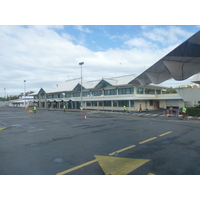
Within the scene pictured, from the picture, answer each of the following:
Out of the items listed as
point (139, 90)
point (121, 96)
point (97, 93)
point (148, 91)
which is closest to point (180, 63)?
point (139, 90)

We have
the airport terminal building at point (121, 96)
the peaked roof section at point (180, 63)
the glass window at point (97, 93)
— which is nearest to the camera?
the peaked roof section at point (180, 63)

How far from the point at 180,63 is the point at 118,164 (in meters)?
5.26

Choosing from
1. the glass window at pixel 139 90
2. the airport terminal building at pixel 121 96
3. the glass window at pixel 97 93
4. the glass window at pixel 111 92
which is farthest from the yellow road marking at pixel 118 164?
the glass window at pixel 97 93

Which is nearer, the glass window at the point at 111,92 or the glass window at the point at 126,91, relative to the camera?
the glass window at the point at 126,91

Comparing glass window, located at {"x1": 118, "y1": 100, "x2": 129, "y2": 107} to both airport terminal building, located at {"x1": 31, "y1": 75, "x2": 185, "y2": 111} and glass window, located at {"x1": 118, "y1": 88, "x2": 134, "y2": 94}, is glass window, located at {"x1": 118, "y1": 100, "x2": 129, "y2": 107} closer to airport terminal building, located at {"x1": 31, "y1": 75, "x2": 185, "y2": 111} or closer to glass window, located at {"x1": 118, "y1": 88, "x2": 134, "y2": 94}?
airport terminal building, located at {"x1": 31, "y1": 75, "x2": 185, "y2": 111}

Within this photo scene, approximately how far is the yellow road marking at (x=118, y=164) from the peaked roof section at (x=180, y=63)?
4.25 m

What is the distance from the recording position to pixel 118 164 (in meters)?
5.68

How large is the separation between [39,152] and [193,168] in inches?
241

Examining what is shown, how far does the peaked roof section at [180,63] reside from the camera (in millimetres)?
5529

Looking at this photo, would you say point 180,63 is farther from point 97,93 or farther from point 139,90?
point 97,93

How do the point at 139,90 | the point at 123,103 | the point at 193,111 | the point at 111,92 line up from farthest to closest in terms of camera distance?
the point at 111,92, the point at 123,103, the point at 139,90, the point at 193,111

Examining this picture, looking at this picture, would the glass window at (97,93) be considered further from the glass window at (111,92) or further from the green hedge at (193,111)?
the green hedge at (193,111)

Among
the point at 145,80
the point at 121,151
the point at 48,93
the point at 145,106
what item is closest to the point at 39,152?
the point at 121,151

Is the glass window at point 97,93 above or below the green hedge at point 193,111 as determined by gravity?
above
